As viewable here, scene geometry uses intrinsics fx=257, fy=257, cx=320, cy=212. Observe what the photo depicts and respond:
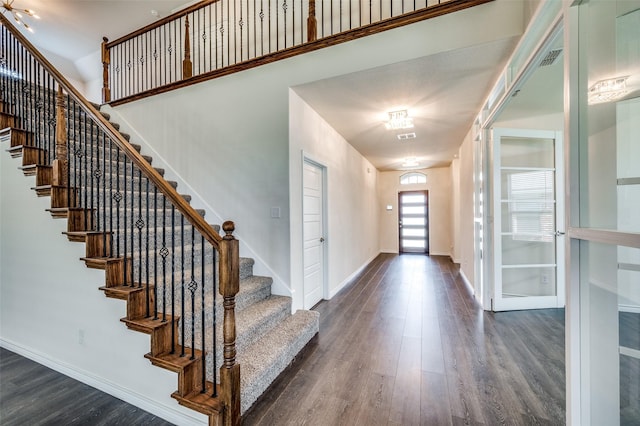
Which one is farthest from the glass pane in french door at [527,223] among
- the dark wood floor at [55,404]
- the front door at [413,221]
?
the front door at [413,221]

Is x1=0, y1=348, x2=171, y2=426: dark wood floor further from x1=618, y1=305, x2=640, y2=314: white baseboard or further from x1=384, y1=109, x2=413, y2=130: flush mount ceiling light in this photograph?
x1=384, y1=109, x2=413, y2=130: flush mount ceiling light

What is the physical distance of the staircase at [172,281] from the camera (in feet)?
5.39

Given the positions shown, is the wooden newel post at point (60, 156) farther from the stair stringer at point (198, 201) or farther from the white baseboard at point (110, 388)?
the white baseboard at point (110, 388)

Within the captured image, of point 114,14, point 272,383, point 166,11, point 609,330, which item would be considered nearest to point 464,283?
point 609,330

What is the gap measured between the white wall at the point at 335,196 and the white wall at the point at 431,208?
1.34 m

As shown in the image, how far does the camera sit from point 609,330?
1.28m

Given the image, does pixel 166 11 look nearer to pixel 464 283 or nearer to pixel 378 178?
pixel 378 178

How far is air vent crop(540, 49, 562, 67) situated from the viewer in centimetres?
202

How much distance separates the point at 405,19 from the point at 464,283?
4366 millimetres

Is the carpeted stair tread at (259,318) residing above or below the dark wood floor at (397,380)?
above

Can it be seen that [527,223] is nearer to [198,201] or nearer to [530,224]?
[530,224]

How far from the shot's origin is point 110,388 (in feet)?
6.64

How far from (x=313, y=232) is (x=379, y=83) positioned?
2.09 metres

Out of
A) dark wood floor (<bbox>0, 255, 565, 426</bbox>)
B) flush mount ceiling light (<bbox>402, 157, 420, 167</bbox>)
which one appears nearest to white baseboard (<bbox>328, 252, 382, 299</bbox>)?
dark wood floor (<bbox>0, 255, 565, 426</bbox>)
